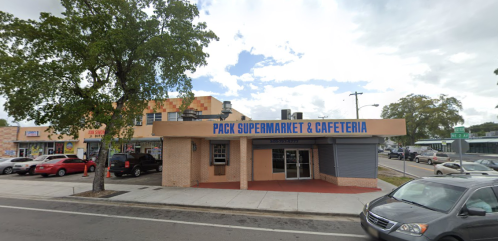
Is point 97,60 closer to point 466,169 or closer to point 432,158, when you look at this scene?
point 466,169

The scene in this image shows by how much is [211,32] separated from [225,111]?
440 centimetres

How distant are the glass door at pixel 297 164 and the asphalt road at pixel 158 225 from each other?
22.7ft

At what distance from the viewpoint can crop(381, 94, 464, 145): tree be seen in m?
45.0

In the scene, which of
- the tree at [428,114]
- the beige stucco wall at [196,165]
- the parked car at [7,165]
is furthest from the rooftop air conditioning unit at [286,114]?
the tree at [428,114]

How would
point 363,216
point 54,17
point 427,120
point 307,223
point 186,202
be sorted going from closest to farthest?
point 363,216 < point 307,223 < point 186,202 < point 54,17 < point 427,120

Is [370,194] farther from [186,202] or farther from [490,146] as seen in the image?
[490,146]

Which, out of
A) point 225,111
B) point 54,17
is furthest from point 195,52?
point 54,17

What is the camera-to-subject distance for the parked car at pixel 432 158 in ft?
84.5

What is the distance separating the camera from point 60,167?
17438 mm

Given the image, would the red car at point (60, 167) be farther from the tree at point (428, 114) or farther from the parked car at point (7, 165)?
the tree at point (428, 114)

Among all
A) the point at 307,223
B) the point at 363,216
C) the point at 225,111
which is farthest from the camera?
the point at 225,111

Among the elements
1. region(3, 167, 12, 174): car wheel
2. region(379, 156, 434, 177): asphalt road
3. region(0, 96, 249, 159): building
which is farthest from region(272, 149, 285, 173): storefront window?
region(3, 167, 12, 174): car wheel

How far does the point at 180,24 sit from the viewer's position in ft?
37.5

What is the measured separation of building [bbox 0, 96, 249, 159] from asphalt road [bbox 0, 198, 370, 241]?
1203 cm
